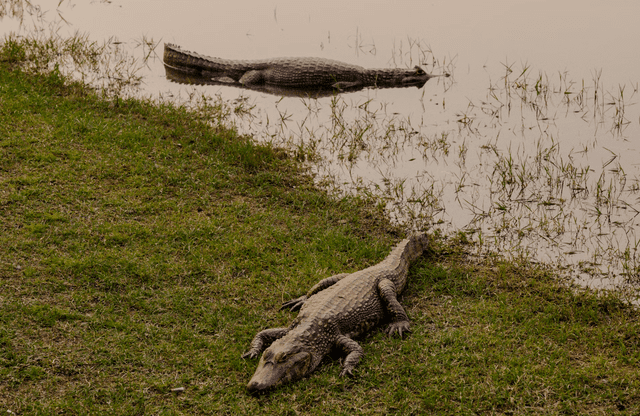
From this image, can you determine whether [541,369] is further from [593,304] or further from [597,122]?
[597,122]

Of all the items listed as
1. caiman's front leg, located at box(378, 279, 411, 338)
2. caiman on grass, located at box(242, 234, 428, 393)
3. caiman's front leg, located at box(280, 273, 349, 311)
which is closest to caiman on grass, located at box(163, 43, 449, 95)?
caiman on grass, located at box(242, 234, 428, 393)

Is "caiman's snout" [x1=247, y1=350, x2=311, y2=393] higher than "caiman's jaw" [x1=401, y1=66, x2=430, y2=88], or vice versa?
"caiman's jaw" [x1=401, y1=66, x2=430, y2=88]

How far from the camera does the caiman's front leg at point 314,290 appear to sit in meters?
5.41

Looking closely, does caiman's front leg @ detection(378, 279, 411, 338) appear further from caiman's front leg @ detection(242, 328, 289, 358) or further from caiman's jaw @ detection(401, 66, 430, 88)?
caiman's jaw @ detection(401, 66, 430, 88)

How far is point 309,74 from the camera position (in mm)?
10508

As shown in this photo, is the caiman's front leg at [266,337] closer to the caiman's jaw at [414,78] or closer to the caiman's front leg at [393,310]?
the caiman's front leg at [393,310]

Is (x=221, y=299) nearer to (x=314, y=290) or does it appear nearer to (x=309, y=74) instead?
(x=314, y=290)

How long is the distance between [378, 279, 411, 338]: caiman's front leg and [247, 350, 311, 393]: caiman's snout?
92 cm

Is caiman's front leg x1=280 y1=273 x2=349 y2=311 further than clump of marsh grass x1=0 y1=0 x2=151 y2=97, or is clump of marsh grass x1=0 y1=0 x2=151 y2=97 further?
clump of marsh grass x1=0 y1=0 x2=151 y2=97

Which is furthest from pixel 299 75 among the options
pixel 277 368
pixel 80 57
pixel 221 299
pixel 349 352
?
pixel 277 368

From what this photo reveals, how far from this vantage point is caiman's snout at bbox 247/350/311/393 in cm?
440

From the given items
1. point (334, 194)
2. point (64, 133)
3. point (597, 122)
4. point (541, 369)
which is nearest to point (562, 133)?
point (597, 122)

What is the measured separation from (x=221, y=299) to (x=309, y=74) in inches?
235

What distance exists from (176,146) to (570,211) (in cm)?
495
